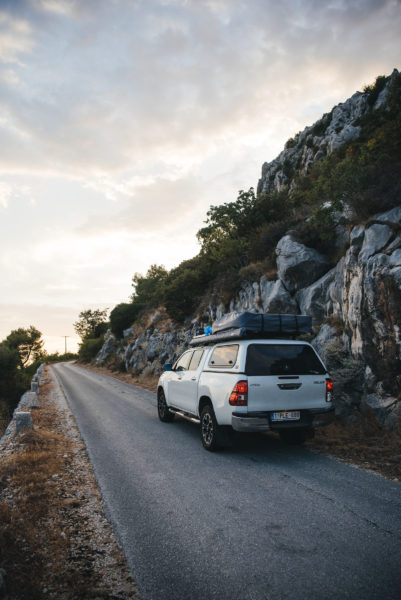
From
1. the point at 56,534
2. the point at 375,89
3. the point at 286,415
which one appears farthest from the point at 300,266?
the point at 375,89

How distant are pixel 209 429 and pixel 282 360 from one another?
186cm

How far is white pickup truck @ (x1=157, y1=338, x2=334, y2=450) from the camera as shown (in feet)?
18.3

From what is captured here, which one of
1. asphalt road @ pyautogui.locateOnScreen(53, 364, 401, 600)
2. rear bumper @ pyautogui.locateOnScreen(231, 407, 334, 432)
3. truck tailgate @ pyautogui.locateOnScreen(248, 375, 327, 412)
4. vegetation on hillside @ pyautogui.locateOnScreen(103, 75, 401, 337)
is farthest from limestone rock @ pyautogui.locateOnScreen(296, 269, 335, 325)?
asphalt road @ pyautogui.locateOnScreen(53, 364, 401, 600)

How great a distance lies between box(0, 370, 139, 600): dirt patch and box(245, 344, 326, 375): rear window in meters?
3.01

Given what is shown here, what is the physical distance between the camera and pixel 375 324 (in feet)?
24.4

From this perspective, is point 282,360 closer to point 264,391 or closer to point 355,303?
point 264,391

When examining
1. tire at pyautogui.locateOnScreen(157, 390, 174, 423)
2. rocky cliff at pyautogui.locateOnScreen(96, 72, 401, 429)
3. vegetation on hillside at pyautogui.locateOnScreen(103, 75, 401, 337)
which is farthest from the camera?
vegetation on hillside at pyautogui.locateOnScreen(103, 75, 401, 337)

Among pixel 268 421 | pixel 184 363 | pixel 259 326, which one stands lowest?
pixel 268 421

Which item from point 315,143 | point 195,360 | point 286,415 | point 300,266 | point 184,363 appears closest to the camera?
point 286,415

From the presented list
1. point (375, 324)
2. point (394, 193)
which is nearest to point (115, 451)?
point (375, 324)

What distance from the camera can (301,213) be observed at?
15.7 metres

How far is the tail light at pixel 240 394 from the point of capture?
5.54m

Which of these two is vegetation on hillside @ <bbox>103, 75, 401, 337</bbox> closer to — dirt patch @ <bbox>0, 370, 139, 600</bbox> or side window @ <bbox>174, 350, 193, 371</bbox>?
side window @ <bbox>174, 350, 193, 371</bbox>

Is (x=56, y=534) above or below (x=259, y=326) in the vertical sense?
below
